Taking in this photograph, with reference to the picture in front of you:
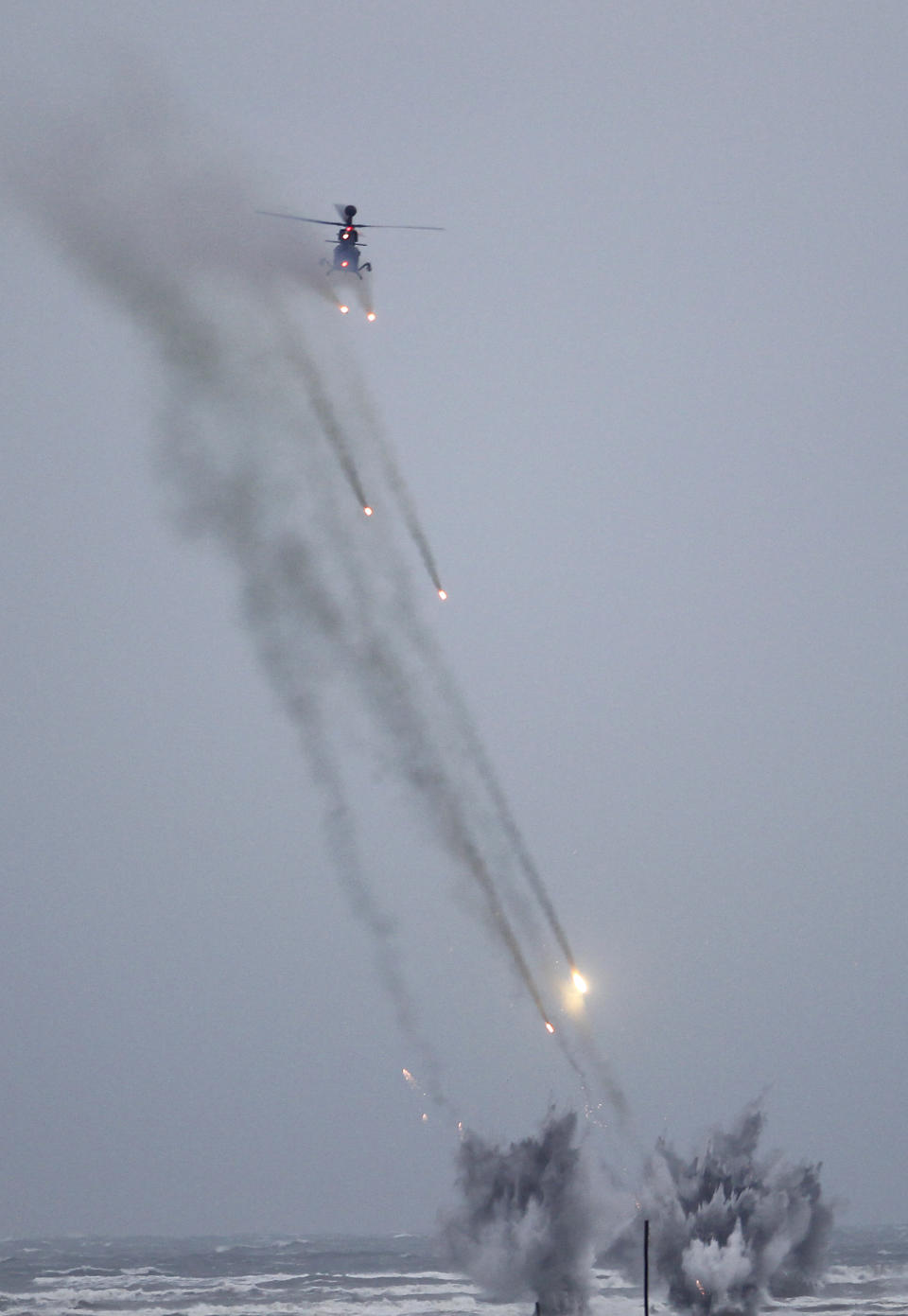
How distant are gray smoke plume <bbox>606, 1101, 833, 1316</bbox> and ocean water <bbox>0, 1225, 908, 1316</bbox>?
233 cm

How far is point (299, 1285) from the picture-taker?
12625 cm

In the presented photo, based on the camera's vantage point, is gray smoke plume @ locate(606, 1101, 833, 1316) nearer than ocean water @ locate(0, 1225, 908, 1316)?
Yes

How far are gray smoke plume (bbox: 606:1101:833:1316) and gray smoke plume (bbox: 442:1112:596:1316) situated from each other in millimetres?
4844

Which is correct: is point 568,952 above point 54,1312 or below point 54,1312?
above

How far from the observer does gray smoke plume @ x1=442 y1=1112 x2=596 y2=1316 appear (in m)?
88.4

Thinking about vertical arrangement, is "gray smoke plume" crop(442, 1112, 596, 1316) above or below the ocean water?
above

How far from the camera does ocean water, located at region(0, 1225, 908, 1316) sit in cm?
10262

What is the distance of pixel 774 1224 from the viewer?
93875 mm

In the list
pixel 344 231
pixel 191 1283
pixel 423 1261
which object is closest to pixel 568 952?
pixel 344 231

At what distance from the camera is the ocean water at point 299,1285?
102625 mm

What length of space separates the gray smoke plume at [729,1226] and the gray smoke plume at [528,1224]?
484 centimetres

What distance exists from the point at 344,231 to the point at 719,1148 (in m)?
63.4

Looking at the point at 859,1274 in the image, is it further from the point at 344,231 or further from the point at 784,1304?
the point at 344,231

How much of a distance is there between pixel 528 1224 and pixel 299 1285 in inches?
→ 1768
